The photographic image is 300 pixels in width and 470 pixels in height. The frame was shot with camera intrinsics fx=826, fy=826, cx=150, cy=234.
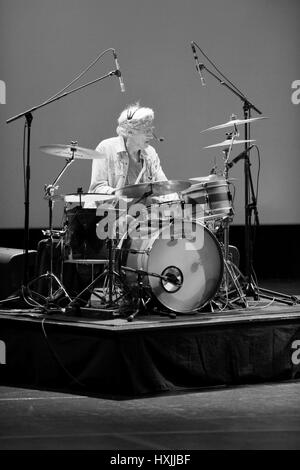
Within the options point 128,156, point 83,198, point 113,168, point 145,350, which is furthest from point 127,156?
point 145,350

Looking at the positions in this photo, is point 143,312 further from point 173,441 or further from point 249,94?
point 249,94

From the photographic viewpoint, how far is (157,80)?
7527 millimetres

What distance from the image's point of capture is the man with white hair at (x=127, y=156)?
18.5 ft

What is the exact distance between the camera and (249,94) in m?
7.84

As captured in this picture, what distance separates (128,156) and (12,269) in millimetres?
1176

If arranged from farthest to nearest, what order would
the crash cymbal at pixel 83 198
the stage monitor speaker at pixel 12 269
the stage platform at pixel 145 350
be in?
the stage monitor speaker at pixel 12 269
the crash cymbal at pixel 83 198
the stage platform at pixel 145 350

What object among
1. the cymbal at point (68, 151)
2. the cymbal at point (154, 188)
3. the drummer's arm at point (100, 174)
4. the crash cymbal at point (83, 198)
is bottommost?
the crash cymbal at point (83, 198)

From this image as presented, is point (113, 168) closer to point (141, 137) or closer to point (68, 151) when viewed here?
point (141, 137)

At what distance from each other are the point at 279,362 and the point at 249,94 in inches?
141

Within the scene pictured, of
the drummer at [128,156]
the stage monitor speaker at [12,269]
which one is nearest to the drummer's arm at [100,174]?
the drummer at [128,156]

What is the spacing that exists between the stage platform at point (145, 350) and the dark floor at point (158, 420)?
13 centimetres

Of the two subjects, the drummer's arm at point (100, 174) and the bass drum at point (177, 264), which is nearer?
the bass drum at point (177, 264)

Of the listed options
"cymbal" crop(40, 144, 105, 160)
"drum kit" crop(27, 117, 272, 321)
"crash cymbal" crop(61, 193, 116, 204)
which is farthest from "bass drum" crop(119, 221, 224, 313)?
"cymbal" crop(40, 144, 105, 160)

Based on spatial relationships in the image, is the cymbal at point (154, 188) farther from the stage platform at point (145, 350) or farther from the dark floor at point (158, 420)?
the dark floor at point (158, 420)
